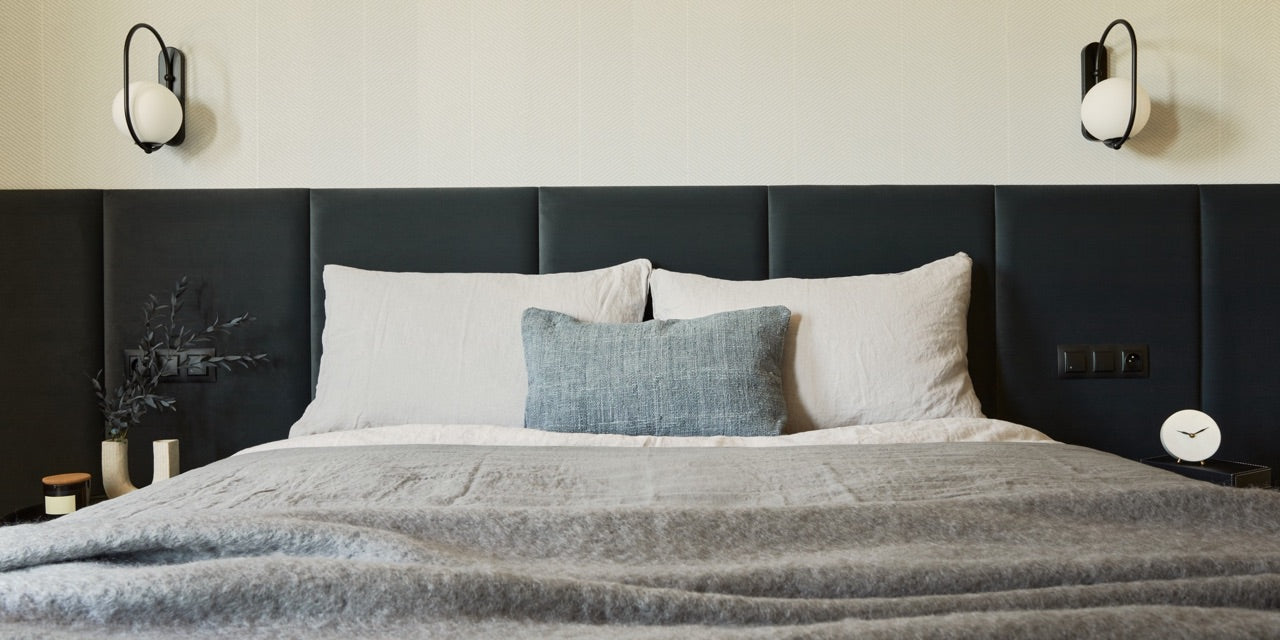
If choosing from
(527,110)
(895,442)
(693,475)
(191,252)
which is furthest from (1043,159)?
(191,252)

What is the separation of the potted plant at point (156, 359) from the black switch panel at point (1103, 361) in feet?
6.68

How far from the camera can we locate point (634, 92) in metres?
2.23

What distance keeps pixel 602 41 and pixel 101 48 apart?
1275 mm

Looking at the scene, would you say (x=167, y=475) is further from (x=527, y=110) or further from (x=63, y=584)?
(x=63, y=584)

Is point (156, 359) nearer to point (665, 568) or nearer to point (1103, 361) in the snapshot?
point (665, 568)

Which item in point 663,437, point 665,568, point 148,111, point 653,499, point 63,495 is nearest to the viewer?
point 665,568

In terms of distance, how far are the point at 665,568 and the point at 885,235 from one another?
63.2 inches

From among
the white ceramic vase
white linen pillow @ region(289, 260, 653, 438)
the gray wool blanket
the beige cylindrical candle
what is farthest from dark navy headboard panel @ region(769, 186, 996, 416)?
the white ceramic vase

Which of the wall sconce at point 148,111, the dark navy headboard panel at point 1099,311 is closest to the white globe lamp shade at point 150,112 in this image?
the wall sconce at point 148,111

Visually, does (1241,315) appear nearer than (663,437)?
No

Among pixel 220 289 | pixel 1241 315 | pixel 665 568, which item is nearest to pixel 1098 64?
pixel 1241 315

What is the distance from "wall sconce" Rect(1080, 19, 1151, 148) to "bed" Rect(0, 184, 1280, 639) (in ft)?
1.38

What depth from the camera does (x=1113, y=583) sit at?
28.9 inches

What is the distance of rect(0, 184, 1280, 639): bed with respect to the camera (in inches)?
26.7
